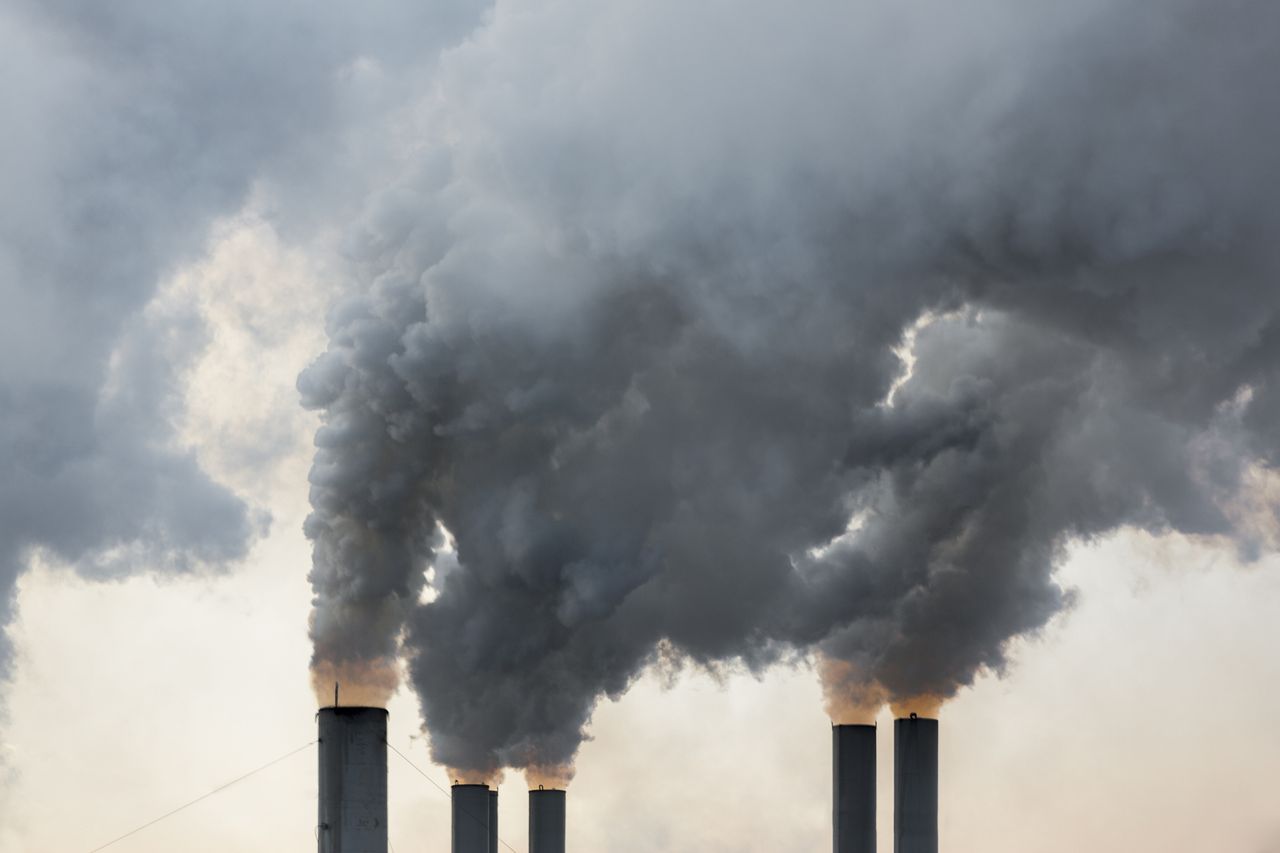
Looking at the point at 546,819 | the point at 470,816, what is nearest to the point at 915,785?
the point at 546,819

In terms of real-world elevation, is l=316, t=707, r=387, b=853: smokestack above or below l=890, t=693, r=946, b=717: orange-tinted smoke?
below

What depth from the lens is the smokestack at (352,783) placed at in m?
60.8

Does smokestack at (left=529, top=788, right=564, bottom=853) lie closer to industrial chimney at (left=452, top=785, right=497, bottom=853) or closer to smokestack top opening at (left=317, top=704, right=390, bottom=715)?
industrial chimney at (left=452, top=785, right=497, bottom=853)

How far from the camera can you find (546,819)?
8469 cm

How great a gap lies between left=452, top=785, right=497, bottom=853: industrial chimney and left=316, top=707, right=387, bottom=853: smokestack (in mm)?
21605

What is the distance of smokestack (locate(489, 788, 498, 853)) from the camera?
8569 centimetres

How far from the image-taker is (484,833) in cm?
8450

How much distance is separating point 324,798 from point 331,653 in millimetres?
4287

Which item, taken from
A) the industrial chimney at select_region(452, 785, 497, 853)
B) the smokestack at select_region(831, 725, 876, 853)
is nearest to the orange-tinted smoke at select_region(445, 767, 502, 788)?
the industrial chimney at select_region(452, 785, 497, 853)

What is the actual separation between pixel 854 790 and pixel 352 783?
81.6ft

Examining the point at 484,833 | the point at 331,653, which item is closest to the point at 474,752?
the point at 484,833

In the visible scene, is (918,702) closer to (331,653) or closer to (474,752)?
(474,752)

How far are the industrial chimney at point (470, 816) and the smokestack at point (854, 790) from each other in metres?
13.4

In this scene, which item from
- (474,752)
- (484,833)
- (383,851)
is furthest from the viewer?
(484,833)
